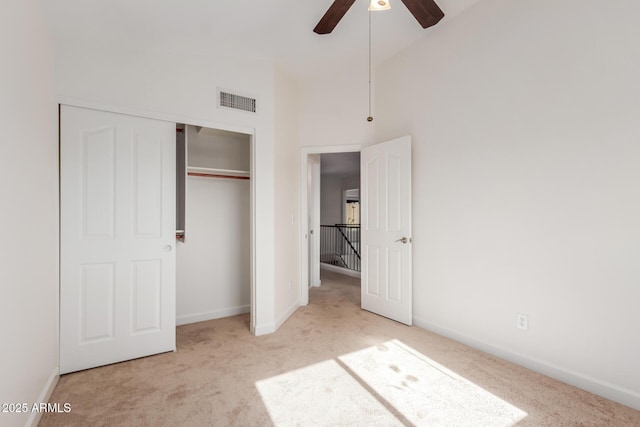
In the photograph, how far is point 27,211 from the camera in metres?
1.73

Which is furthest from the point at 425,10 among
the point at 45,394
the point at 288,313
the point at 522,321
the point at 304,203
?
the point at 45,394

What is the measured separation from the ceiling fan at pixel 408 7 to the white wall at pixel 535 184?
33.9 inches

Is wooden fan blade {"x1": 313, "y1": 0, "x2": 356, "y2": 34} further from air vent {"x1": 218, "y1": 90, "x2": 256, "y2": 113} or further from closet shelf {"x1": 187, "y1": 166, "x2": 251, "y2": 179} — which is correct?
closet shelf {"x1": 187, "y1": 166, "x2": 251, "y2": 179}

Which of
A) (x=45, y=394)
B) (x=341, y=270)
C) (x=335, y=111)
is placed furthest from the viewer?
(x=341, y=270)

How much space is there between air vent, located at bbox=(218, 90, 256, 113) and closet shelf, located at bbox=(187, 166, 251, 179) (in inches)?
26.4

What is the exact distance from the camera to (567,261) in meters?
2.18

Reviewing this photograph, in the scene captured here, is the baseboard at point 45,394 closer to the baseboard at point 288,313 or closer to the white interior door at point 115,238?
the white interior door at point 115,238

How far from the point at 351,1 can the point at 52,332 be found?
10.1 ft

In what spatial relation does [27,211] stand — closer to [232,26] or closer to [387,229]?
[232,26]

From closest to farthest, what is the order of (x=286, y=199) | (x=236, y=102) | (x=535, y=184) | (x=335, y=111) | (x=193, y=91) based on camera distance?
1. (x=535, y=184)
2. (x=193, y=91)
3. (x=236, y=102)
4. (x=286, y=199)
5. (x=335, y=111)

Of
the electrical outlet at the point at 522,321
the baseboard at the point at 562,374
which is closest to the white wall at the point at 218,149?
the baseboard at the point at 562,374

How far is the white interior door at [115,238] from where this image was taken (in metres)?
2.36

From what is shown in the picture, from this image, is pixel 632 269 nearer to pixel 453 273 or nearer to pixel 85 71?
pixel 453 273

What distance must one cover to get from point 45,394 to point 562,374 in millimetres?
3523
